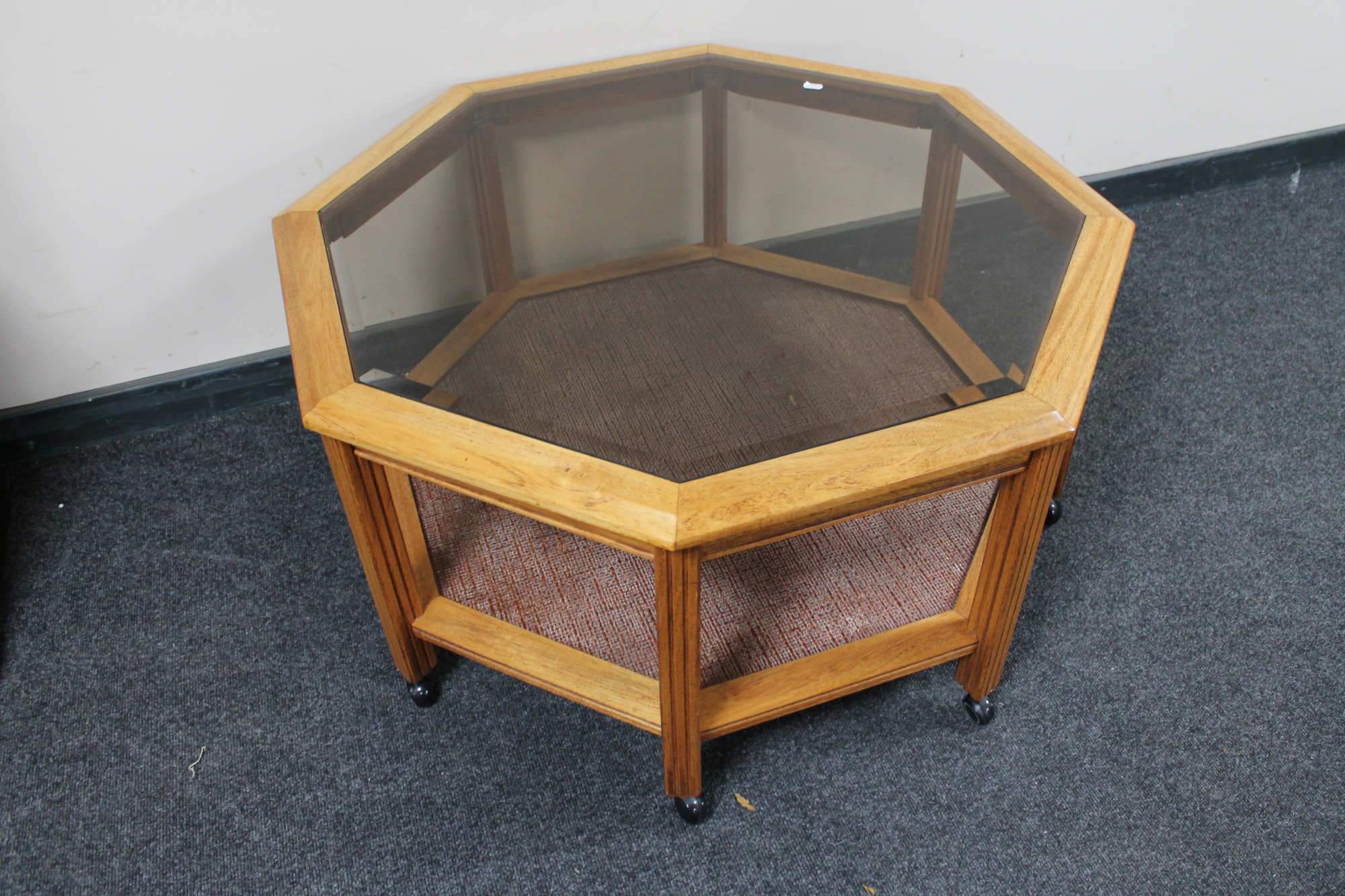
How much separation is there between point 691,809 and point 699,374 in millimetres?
423

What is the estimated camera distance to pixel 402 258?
0.97 metres

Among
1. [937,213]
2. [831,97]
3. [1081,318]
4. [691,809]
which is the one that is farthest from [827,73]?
[691,809]

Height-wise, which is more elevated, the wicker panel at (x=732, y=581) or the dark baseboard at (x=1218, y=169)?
the dark baseboard at (x=1218, y=169)

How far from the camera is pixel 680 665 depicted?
31.4 inches

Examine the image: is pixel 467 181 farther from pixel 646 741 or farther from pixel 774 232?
pixel 646 741

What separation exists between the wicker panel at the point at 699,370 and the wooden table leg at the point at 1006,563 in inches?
4.1

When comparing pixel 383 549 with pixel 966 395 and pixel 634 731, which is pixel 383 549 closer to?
pixel 634 731

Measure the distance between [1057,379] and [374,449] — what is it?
0.55 m

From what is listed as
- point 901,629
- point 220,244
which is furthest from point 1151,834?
point 220,244

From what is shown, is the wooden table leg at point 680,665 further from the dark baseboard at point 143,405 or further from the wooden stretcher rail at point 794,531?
the dark baseboard at point 143,405

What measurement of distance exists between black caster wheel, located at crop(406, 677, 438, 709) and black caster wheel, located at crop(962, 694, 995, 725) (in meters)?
0.58

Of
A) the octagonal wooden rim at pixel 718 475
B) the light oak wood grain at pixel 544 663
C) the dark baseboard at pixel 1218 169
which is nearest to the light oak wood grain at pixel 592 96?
the octagonal wooden rim at pixel 718 475

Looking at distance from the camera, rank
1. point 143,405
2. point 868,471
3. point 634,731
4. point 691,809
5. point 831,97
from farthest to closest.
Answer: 1. point 143,405
2. point 831,97
3. point 634,731
4. point 691,809
5. point 868,471

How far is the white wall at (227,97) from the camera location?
112cm
